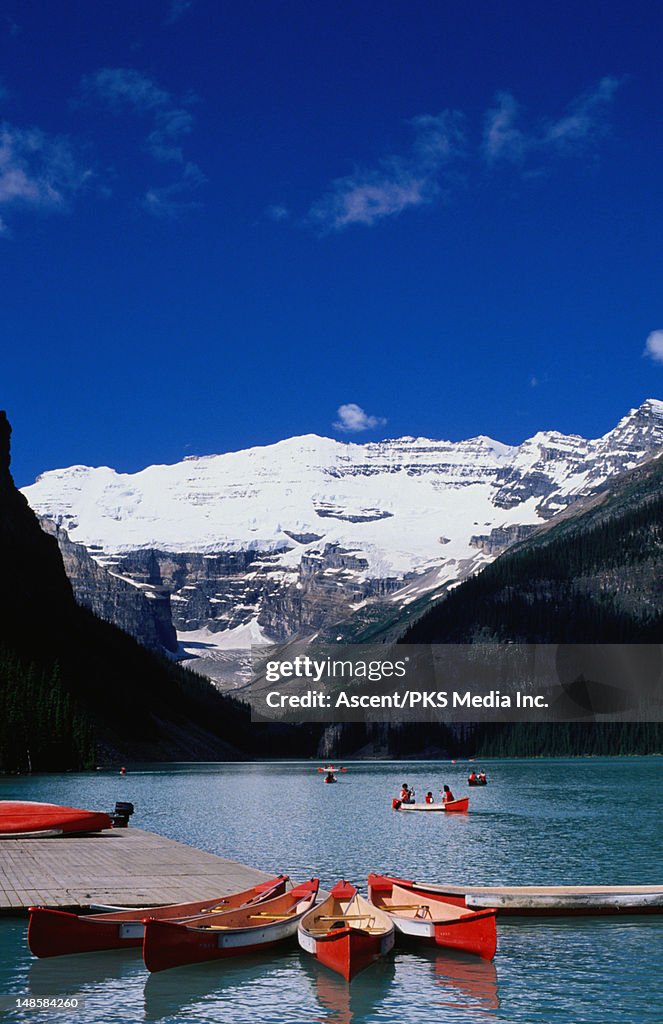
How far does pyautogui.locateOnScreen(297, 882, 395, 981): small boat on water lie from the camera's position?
33.8 m

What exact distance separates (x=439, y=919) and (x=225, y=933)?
7.10m

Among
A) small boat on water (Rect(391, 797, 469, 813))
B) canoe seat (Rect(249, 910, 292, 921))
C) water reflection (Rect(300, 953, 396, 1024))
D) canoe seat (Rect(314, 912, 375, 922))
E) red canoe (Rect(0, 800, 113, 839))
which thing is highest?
red canoe (Rect(0, 800, 113, 839))

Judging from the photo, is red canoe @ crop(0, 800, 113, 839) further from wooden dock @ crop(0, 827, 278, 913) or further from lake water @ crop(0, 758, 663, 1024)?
lake water @ crop(0, 758, 663, 1024)

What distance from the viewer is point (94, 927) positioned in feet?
118

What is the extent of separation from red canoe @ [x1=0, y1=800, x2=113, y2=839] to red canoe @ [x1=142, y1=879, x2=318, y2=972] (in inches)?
1425

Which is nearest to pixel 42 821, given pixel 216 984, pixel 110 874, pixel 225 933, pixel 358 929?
pixel 110 874

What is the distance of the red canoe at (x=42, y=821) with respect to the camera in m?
70.3

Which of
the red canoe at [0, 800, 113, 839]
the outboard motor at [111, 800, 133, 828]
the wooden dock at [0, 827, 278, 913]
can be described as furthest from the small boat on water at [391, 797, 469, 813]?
the wooden dock at [0, 827, 278, 913]

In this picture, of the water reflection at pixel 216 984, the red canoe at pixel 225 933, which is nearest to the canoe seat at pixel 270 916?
the red canoe at pixel 225 933

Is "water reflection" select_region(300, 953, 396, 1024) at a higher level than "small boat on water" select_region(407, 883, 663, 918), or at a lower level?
lower

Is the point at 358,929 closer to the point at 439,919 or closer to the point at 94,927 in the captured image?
the point at 439,919

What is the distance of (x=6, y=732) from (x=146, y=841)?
133350mm

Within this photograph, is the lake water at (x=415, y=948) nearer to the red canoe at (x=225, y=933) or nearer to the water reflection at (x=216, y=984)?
the water reflection at (x=216, y=984)

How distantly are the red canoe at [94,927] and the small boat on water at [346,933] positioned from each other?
2627 mm
